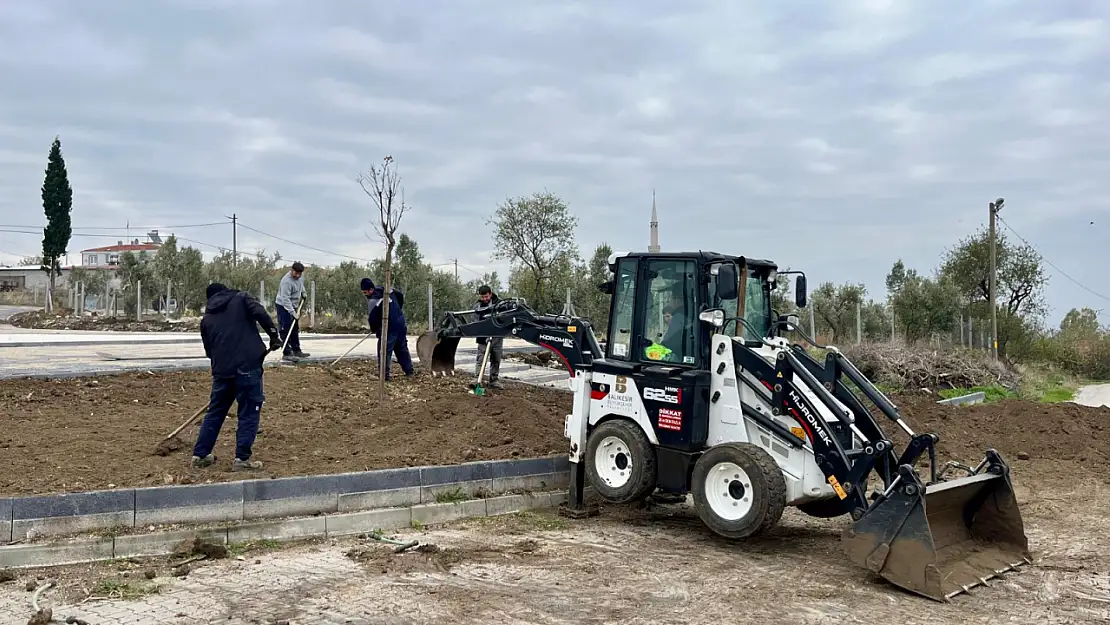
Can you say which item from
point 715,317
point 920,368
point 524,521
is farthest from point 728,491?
point 920,368

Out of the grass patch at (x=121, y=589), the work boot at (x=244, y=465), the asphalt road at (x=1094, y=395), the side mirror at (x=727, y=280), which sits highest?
the side mirror at (x=727, y=280)

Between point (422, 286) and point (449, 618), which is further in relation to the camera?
point (422, 286)

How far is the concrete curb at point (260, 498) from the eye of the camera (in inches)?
236

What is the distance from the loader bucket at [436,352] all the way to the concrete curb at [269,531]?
470cm

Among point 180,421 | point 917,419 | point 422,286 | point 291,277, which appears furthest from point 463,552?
point 422,286

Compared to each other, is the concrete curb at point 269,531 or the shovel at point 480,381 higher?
the shovel at point 480,381

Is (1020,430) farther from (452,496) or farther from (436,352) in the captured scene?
(452,496)

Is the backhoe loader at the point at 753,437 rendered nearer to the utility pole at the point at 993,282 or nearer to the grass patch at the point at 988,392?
the grass patch at the point at 988,392

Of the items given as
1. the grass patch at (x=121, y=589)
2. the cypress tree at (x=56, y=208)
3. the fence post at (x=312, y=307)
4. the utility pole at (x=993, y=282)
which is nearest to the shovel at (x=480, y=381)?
the grass patch at (x=121, y=589)

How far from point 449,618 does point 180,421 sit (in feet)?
17.7

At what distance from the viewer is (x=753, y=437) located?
7.10 metres

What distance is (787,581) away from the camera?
6.02 metres

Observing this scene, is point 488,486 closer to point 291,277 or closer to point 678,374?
point 678,374

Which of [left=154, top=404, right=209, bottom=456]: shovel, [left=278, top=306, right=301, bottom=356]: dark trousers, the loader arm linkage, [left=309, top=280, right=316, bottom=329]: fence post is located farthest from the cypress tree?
the loader arm linkage
